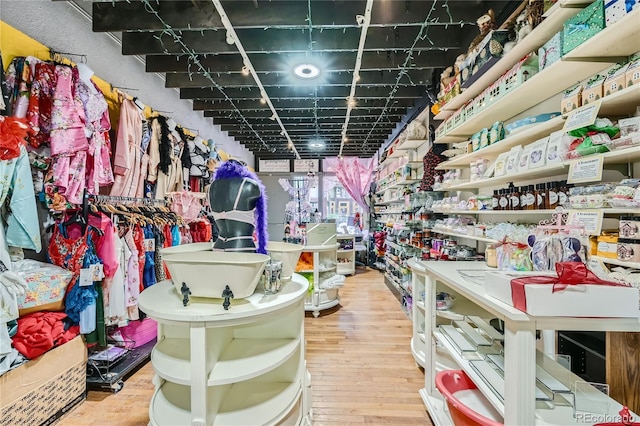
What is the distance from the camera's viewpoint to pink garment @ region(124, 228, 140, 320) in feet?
9.14

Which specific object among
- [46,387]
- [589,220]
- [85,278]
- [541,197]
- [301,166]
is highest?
[301,166]

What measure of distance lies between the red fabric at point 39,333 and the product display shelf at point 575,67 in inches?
135

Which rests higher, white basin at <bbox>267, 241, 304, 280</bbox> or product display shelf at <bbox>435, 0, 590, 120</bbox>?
product display shelf at <bbox>435, 0, 590, 120</bbox>

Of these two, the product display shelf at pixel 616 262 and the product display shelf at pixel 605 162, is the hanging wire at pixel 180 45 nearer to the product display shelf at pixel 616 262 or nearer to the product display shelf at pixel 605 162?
the product display shelf at pixel 605 162

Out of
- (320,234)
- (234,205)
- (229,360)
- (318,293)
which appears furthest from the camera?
(320,234)

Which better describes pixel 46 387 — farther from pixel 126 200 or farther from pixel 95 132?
pixel 95 132

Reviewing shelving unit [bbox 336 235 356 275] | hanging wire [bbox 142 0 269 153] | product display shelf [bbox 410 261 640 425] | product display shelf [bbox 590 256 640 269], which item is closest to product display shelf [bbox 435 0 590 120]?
product display shelf [bbox 590 256 640 269]

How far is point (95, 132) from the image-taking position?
2572 millimetres

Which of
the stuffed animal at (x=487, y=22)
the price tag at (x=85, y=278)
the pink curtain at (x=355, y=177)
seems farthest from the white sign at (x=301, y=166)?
the price tag at (x=85, y=278)

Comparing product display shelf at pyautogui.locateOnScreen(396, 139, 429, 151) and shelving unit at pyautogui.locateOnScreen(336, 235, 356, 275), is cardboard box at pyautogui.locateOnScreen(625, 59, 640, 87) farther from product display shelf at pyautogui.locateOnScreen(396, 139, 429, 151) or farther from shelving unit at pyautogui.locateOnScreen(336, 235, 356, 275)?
shelving unit at pyautogui.locateOnScreen(336, 235, 356, 275)

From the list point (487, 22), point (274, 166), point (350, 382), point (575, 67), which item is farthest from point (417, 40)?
point (274, 166)

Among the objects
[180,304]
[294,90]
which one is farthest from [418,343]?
[294,90]

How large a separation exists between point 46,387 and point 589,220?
10.7ft

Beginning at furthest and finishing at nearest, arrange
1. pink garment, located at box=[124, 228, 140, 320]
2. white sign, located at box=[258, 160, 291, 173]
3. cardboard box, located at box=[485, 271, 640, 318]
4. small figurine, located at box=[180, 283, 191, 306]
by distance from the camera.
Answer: white sign, located at box=[258, 160, 291, 173], pink garment, located at box=[124, 228, 140, 320], small figurine, located at box=[180, 283, 191, 306], cardboard box, located at box=[485, 271, 640, 318]
